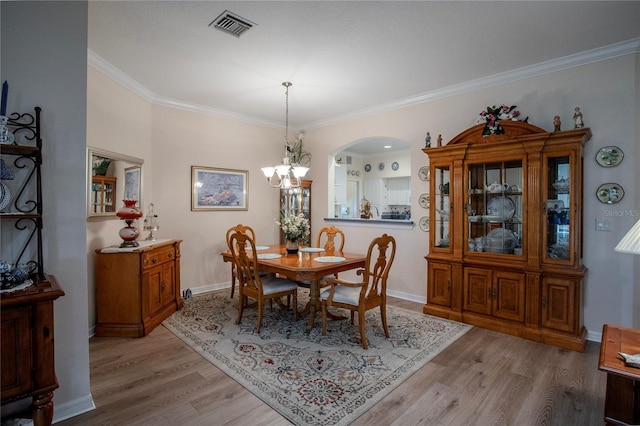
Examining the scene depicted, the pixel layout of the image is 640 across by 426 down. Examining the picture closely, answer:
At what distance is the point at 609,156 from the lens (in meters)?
3.03

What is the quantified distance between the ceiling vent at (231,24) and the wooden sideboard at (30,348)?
2.19m

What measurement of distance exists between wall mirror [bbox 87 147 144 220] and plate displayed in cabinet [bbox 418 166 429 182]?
11.9 feet

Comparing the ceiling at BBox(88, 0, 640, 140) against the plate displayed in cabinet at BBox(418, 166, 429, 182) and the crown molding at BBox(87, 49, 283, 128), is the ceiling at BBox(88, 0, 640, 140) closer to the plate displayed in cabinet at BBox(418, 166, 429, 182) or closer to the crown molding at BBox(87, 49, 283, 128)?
the crown molding at BBox(87, 49, 283, 128)

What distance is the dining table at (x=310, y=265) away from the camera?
120 inches

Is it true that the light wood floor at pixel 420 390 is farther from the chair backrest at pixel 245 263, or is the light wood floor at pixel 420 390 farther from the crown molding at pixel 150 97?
the crown molding at pixel 150 97

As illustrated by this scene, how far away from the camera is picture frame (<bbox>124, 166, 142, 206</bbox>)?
380cm

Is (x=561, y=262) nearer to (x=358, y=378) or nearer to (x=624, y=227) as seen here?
(x=624, y=227)

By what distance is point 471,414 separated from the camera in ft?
6.66

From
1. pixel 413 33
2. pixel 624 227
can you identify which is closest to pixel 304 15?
pixel 413 33

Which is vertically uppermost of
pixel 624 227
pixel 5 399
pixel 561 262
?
pixel 624 227

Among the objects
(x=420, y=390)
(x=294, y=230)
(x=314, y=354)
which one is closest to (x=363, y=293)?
(x=314, y=354)

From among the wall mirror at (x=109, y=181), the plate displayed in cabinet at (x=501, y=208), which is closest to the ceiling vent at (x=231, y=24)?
the wall mirror at (x=109, y=181)

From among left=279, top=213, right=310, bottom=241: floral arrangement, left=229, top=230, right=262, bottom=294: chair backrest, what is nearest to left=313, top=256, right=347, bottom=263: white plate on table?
left=279, top=213, right=310, bottom=241: floral arrangement

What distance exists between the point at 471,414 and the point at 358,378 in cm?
78
